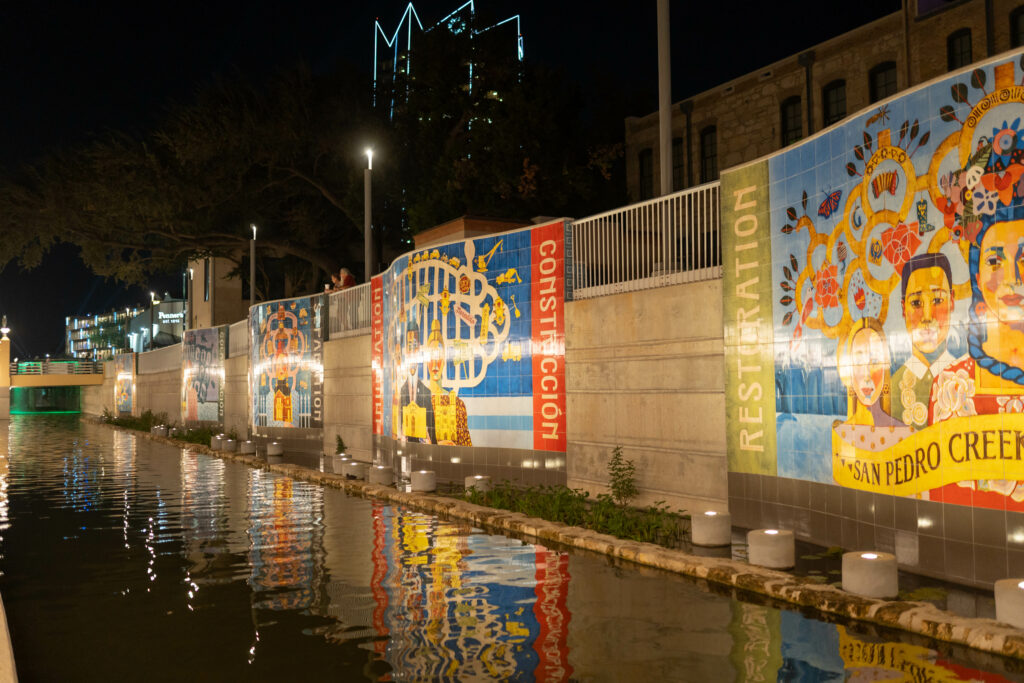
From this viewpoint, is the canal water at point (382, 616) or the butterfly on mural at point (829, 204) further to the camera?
the butterfly on mural at point (829, 204)

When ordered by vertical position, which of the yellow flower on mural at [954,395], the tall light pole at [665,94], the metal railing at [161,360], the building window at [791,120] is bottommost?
the yellow flower on mural at [954,395]

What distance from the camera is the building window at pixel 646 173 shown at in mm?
40031

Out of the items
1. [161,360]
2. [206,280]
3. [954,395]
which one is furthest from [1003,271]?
[206,280]

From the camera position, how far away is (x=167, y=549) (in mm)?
12258

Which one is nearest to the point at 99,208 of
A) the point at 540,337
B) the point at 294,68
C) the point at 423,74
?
the point at 294,68

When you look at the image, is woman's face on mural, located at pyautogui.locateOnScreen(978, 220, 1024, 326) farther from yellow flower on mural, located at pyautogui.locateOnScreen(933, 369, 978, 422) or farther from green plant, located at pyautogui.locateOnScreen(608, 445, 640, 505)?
green plant, located at pyautogui.locateOnScreen(608, 445, 640, 505)

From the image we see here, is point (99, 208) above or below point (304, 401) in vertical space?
above

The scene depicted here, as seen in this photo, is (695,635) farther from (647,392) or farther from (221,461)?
(221,461)

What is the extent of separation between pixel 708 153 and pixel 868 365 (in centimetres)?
2702

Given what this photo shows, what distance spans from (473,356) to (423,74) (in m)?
26.8

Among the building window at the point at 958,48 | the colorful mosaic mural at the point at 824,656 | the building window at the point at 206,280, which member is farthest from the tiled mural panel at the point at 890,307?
the building window at the point at 206,280

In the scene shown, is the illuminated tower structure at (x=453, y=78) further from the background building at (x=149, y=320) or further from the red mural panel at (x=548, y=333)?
the background building at (x=149, y=320)

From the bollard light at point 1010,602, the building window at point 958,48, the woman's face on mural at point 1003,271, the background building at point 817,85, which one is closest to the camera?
the bollard light at point 1010,602

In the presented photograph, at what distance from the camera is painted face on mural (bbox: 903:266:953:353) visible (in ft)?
30.9
